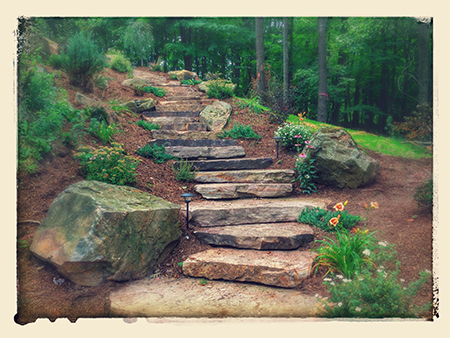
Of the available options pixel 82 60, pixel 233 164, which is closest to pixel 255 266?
pixel 233 164

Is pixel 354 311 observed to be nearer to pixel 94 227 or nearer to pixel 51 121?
pixel 94 227

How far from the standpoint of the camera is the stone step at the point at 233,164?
608 cm

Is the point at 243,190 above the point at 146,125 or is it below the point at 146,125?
below

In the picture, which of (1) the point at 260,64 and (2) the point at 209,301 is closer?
(2) the point at 209,301

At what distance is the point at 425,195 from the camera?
393 cm

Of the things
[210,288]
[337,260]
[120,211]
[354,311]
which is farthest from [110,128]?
[354,311]

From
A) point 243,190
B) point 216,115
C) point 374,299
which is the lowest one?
point 374,299

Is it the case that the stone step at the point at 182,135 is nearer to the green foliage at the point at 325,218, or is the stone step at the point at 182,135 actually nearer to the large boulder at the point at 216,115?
the large boulder at the point at 216,115

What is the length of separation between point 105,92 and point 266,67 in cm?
526

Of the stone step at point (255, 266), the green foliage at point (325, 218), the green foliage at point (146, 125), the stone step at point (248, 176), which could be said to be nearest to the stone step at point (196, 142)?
the green foliage at point (146, 125)

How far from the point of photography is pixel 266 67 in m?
9.91

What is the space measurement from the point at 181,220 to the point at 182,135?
10.8 feet

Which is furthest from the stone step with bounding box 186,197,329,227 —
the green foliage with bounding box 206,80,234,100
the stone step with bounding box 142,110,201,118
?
the green foliage with bounding box 206,80,234,100

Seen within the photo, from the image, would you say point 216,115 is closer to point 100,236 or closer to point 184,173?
point 184,173
